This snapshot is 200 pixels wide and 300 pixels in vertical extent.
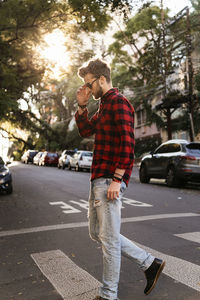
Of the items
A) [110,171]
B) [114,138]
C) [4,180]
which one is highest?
[114,138]

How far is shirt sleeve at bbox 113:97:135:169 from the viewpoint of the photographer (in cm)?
325

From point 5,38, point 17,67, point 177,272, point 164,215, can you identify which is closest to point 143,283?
point 177,272

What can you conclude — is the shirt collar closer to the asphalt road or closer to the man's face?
the man's face

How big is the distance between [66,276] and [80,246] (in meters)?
1.42

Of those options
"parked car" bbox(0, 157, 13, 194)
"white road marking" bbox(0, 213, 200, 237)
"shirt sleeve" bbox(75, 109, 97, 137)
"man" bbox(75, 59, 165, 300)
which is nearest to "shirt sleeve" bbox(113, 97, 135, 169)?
"man" bbox(75, 59, 165, 300)

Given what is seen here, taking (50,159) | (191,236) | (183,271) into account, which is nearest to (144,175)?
(191,236)

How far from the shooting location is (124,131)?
326 cm

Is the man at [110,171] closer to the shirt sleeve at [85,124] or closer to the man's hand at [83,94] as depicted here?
the man's hand at [83,94]

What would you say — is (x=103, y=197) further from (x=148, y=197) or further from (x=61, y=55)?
(x=61, y=55)

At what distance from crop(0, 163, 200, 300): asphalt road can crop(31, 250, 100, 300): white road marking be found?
0.03ft

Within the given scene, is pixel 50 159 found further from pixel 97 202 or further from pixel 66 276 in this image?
pixel 97 202

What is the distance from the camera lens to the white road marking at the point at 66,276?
3688 mm

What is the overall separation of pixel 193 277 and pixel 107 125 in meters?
1.81

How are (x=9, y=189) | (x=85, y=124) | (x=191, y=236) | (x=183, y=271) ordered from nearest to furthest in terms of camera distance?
(x=85, y=124), (x=183, y=271), (x=191, y=236), (x=9, y=189)
